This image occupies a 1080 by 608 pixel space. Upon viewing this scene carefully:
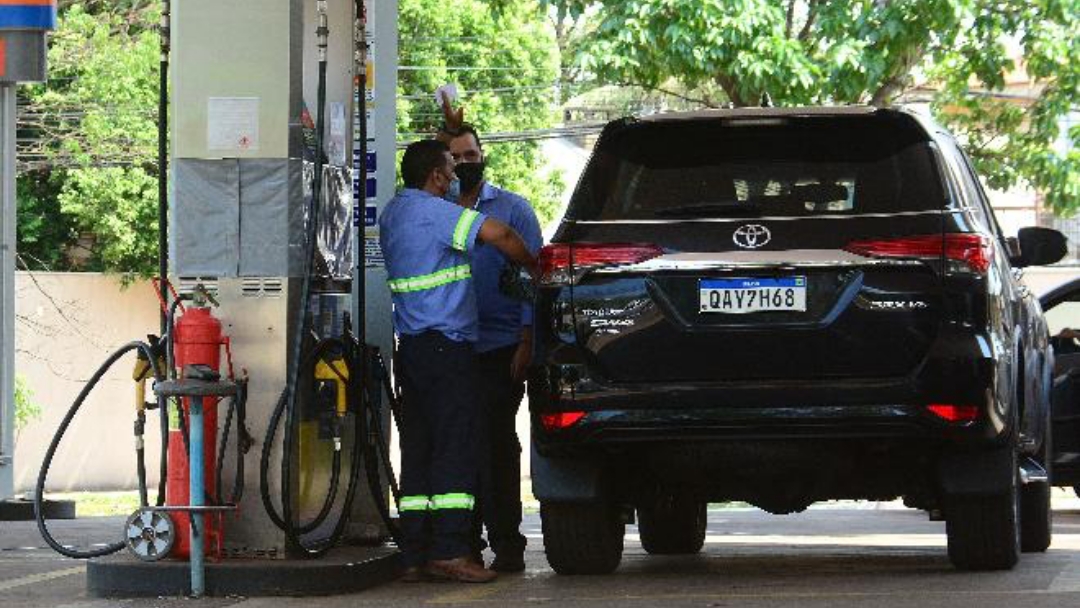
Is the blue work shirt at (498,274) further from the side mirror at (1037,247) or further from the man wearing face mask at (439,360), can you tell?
the side mirror at (1037,247)

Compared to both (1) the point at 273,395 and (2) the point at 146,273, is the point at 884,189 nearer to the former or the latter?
(1) the point at 273,395

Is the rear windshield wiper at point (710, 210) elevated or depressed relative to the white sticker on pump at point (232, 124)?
depressed

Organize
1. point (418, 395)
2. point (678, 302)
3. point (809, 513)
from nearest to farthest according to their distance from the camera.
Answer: point (678, 302) → point (418, 395) → point (809, 513)

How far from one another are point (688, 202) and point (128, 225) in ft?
72.7

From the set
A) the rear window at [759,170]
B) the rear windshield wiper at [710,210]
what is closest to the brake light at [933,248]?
the rear window at [759,170]

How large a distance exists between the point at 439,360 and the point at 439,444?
0.34m

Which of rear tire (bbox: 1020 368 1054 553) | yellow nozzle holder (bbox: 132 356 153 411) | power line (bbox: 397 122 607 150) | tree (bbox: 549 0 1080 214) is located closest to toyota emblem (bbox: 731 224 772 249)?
yellow nozzle holder (bbox: 132 356 153 411)

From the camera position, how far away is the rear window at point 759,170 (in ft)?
29.8

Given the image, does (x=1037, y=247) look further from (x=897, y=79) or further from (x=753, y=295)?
(x=897, y=79)

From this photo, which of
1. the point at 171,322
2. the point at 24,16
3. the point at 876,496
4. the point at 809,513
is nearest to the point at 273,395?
the point at 171,322

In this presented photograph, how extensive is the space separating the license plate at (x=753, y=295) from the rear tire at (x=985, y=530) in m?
1.04

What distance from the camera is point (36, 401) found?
2962 centimetres

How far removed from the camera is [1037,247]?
11.1 metres

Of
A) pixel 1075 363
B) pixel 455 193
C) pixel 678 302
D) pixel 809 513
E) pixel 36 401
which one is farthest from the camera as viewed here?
→ pixel 36 401
